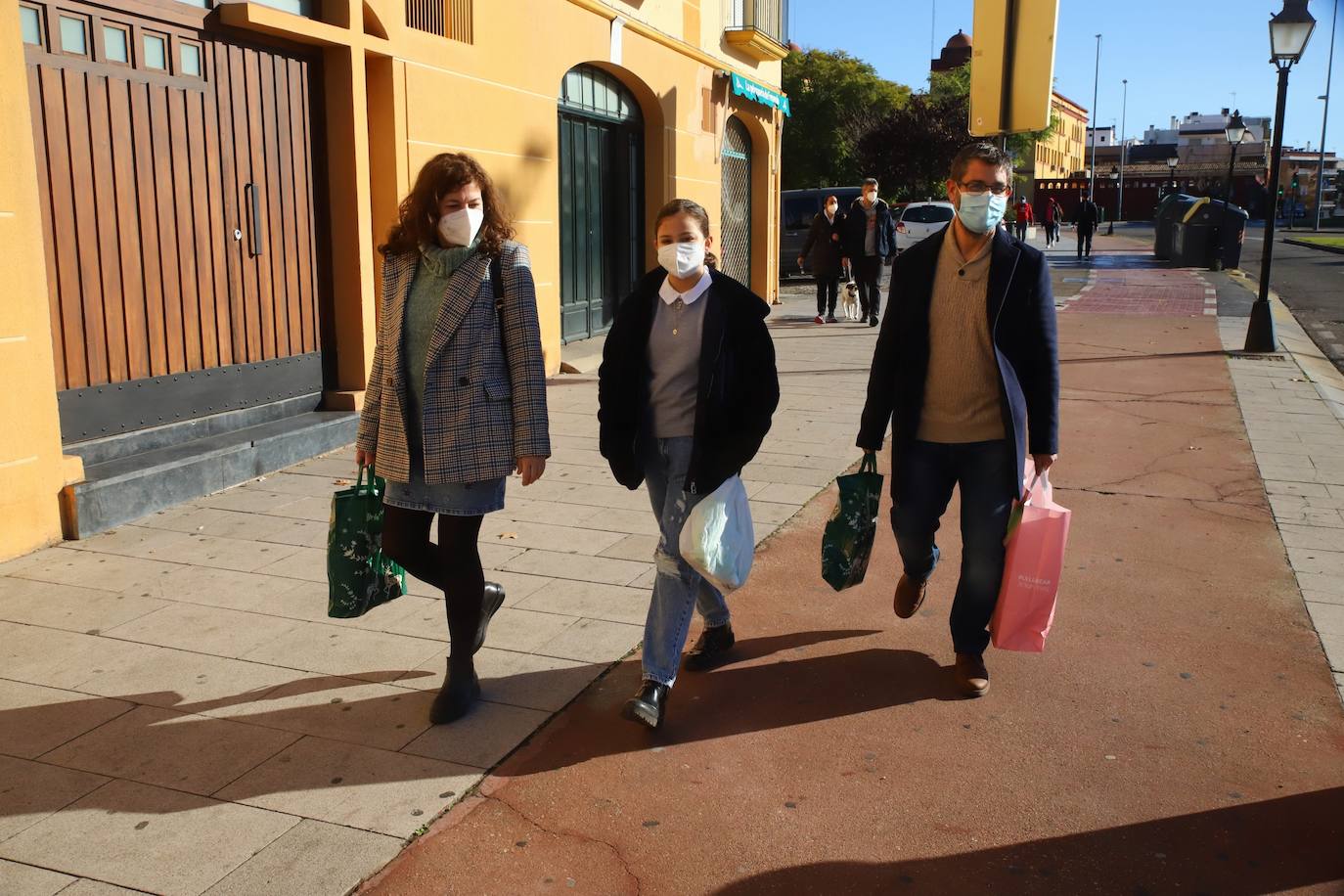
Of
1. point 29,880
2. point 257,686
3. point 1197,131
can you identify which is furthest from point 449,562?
point 1197,131

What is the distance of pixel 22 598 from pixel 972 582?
3859 mm

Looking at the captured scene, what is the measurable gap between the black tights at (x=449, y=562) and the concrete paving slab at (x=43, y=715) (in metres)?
1.06

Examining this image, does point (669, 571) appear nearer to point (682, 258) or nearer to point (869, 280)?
point (682, 258)

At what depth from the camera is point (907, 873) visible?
3098 mm

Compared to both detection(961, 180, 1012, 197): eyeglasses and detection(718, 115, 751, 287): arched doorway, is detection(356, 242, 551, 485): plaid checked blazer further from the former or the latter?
detection(718, 115, 751, 287): arched doorway

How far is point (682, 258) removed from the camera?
379 centimetres

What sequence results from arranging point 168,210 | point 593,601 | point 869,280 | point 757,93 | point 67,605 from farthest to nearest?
point 757,93 → point 869,280 → point 168,210 → point 593,601 → point 67,605

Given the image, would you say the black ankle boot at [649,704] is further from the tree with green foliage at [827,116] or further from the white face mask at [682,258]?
the tree with green foliage at [827,116]

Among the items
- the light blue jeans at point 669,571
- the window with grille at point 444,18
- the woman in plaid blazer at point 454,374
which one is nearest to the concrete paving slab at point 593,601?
the light blue jeans at point 669,571

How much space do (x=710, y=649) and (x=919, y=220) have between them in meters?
26.3

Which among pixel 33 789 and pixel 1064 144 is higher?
pixel 1064 144

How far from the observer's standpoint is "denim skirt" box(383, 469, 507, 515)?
385cm

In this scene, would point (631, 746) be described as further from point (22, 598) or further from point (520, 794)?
point (22, 598)

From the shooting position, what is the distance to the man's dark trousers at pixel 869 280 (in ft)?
52.7
